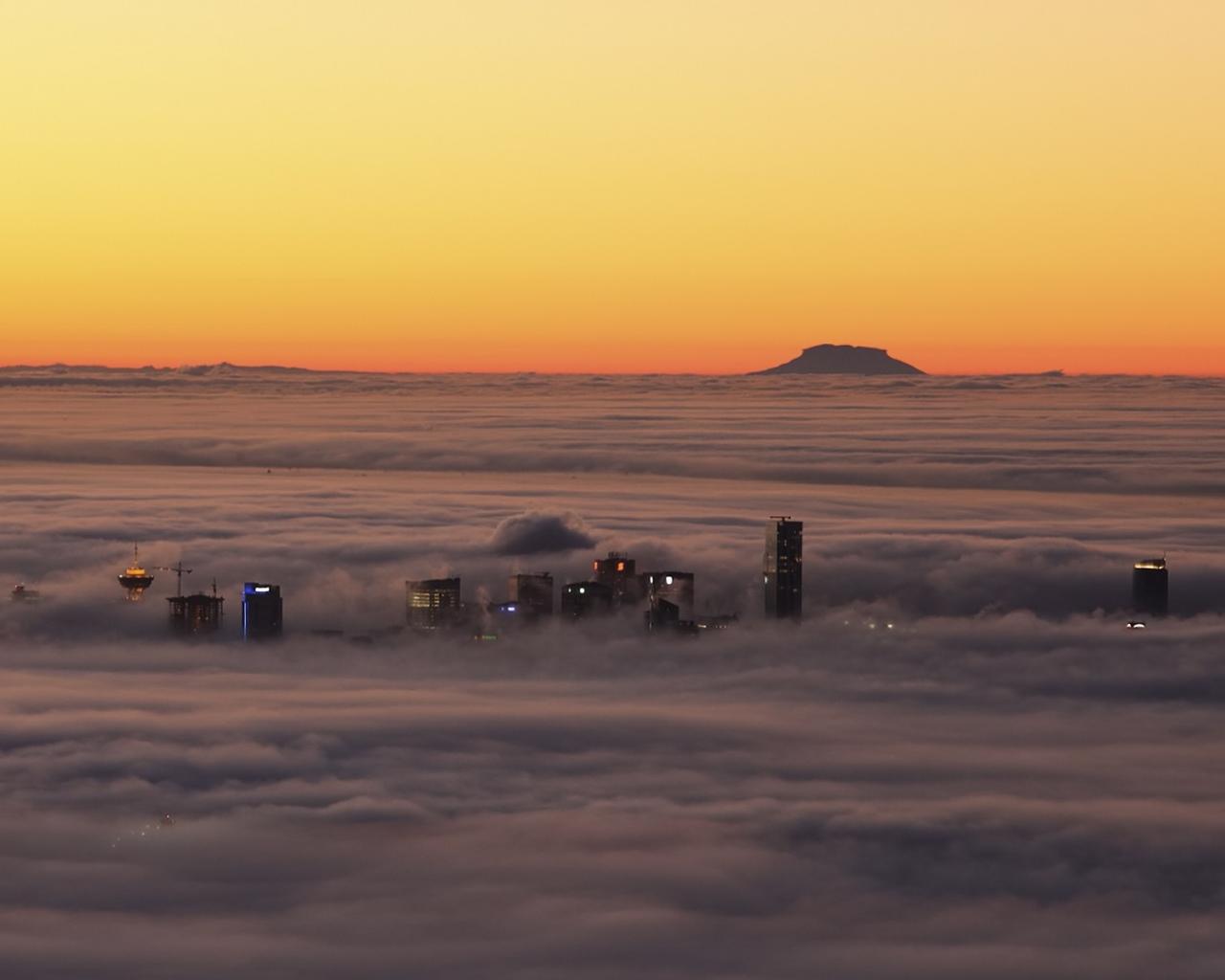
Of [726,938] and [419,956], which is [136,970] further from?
[726,938]

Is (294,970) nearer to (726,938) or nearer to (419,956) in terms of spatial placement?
(419,956)

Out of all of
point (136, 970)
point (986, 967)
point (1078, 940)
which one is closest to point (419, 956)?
point (136, 970)

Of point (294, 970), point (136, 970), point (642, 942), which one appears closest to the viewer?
point (136, 970)

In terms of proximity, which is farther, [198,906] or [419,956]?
[198,906]

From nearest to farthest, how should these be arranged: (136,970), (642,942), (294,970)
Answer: (136,970)
(294,970)
(642,942)

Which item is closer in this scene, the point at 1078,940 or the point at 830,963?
the point at 830,963

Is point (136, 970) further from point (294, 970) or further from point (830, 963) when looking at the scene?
point (830, 963)

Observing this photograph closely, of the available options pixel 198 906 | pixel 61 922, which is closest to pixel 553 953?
pixel 198 906

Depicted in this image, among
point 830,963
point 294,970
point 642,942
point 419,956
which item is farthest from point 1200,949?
point 294,970
